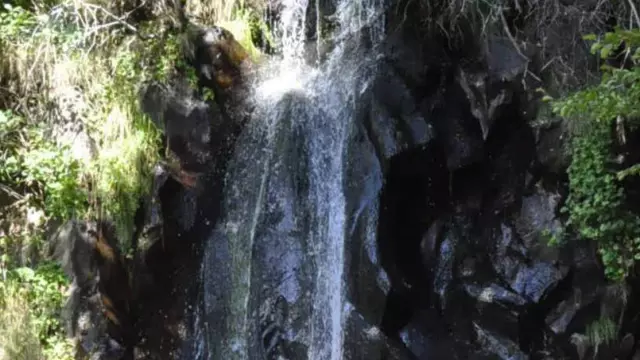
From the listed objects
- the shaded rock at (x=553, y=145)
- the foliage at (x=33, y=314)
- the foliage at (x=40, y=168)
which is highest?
the foliage at (x=40, y=168)

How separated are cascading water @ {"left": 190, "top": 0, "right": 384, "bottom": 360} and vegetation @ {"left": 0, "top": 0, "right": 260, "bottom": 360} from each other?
0.78 metres

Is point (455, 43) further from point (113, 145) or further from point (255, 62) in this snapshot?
point (113, 145)

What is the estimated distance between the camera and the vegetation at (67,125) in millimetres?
5801

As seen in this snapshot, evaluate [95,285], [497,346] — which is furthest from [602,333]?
[95,285]

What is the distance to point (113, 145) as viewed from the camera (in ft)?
19.5

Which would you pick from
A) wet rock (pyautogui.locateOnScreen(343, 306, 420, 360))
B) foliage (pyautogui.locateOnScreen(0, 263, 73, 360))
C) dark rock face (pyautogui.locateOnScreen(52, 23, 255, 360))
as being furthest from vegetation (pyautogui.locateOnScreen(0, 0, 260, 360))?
wet rock (pyautogui.locateOnScreen(343, 306, 420, 360))

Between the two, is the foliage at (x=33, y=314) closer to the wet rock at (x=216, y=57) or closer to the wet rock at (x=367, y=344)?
the wet rock at (x=216, y=57)

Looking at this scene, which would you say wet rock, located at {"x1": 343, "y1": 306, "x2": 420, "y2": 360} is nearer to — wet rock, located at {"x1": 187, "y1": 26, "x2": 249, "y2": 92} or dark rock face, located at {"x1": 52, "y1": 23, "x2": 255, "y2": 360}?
dark rock face, located at {"x1": 52, "y1": 23, "x2": 255, "y2": 360}

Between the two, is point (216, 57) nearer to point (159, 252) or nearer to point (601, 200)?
point (159, 252)

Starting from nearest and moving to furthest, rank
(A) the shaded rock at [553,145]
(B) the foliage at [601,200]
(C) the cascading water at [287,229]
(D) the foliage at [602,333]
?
1. (B) the foliage at [601,200]
2. (D) the foliage at [602,333]
3. (A) the shaded rock at [553,145]
4. (C) the cascading water at [287,229]

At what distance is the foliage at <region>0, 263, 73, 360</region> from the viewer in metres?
5.12

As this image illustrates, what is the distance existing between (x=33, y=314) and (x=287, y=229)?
→ 2.23 meters

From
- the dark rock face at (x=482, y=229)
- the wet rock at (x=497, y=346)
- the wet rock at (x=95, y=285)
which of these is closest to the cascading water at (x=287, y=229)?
the dark rock face at (x=482, y=229)

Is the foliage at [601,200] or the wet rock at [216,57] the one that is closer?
the foliage at [601,200]
